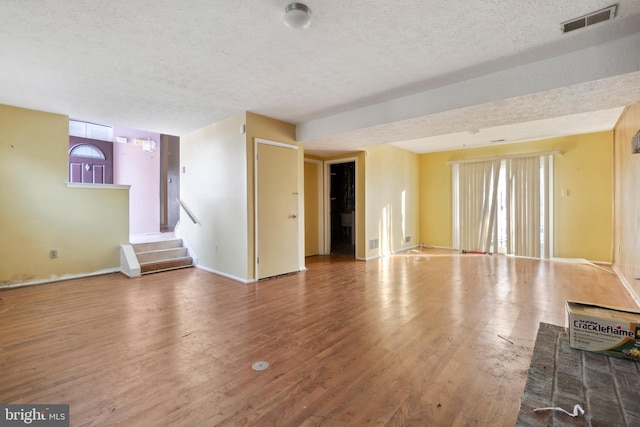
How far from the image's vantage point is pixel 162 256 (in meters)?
5.30

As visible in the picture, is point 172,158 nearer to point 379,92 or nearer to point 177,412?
point 379,92

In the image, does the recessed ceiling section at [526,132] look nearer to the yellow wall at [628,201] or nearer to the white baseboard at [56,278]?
the yellow wall at [628,201]

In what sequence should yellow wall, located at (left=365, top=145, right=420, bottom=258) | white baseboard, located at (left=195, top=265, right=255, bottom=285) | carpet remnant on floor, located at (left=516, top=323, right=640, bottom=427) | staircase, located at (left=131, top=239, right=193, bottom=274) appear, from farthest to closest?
yellow wall, located at (left=365, top=145, right=420, bottom=258) → staircase, located at (left=131, top=239, right=193, bottom=274) → white baseboard, located at (left=195, top=265, right=255, bottom=285) → carpet remnant on floor, located at (left=516, top=323, right=640, bottom=427)

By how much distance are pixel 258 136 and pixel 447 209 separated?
17.9 feet

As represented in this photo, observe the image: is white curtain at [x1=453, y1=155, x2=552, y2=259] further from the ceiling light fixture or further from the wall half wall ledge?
the wall half wall ledge

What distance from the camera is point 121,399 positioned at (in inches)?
67.0

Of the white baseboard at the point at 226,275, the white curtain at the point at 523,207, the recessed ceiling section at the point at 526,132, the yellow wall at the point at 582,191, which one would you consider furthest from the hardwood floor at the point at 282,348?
the recessed ceiling section at the point at 526,132

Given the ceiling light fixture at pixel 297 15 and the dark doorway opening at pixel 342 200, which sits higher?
the ceiling light fixture at pixel 297 15

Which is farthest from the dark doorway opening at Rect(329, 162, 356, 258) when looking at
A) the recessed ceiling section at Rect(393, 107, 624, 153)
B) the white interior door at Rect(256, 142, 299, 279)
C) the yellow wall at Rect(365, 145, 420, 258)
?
the white interior door at Rect(256, 142, 299, 279)

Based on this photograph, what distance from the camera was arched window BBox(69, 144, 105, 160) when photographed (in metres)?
7.09

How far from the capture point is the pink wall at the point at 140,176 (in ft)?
24.1

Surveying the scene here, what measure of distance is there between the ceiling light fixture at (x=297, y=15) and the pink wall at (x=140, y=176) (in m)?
7.01

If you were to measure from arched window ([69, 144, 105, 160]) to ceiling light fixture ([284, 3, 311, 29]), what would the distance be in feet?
25.6

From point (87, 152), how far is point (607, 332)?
9.72 metres
